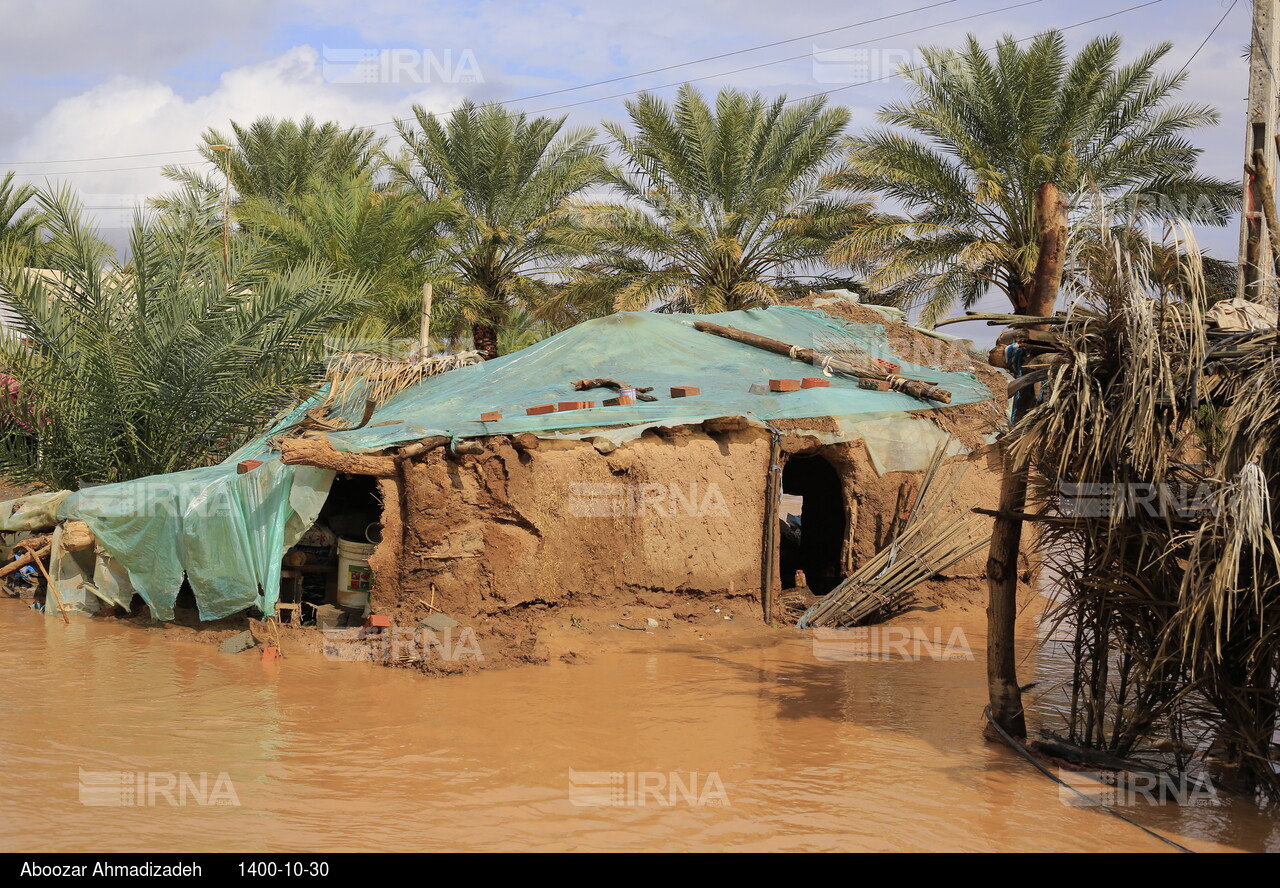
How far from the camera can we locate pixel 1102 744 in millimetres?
7008

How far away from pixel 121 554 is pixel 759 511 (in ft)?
21.2

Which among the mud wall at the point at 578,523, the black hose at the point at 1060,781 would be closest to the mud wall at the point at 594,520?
the mud wall at the point at 578,523

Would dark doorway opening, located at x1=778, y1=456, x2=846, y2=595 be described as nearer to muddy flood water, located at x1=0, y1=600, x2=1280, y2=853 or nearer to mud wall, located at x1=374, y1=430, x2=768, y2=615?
mud wall, located at x1=374, y1=430, x2=768, y2=615

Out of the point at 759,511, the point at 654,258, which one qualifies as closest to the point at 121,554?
the point at 759,511

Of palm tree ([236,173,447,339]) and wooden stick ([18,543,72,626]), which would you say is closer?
wooden stick ([18,543,72,626])

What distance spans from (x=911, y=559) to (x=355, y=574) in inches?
223

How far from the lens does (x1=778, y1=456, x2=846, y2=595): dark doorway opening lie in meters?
13.9

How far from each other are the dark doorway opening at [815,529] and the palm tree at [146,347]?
20.8ft

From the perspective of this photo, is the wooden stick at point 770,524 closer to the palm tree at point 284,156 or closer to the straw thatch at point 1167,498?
the straw thatch at point 1167,498

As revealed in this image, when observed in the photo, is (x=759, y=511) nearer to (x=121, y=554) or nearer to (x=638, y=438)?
(x=638, y=438)

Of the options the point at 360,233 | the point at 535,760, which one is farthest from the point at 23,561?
the point at 535,760

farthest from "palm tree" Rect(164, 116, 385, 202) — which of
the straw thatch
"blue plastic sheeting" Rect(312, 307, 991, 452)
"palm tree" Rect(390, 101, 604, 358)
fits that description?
the straw thatch

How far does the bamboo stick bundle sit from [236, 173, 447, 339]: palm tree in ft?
29.5

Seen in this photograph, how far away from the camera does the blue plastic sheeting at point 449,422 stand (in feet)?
33.2
